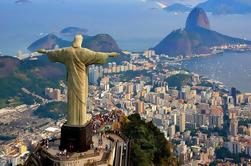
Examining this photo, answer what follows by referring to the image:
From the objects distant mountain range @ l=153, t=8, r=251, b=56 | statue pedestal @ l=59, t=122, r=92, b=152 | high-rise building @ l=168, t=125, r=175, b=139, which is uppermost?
distant mountain range @ l=153, t=8, r=251, b=56

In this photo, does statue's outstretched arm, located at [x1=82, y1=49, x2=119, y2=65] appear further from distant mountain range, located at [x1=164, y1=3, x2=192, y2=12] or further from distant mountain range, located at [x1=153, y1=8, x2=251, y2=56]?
distant mountain range, located at [x1=164, y1=3, x2=192, y2=12]

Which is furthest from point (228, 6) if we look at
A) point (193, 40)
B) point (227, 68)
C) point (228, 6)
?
point (227, 68)

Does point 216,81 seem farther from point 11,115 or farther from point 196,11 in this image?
point 196,11

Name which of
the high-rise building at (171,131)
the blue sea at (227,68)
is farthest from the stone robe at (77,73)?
the blue sea at (227,68)

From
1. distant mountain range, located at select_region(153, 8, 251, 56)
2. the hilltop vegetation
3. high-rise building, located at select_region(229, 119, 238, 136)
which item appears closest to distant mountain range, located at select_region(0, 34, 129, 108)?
high-rise building, located at select_region(229, 119, 238, 136)

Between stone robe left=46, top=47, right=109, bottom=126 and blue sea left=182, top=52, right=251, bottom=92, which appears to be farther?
blue sea left=182, top=52, right=251, bottom=92

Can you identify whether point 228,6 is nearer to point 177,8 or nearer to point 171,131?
point 177,8

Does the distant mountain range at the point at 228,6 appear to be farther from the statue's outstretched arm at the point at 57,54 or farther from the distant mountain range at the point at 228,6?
the statue's outstretched arm at the point at 57,54

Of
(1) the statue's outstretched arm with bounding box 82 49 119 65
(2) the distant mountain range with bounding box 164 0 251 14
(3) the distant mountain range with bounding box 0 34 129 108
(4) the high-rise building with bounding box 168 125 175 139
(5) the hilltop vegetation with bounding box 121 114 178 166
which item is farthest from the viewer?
(2) the distant mountain range with bounding box 164 0 251 14
